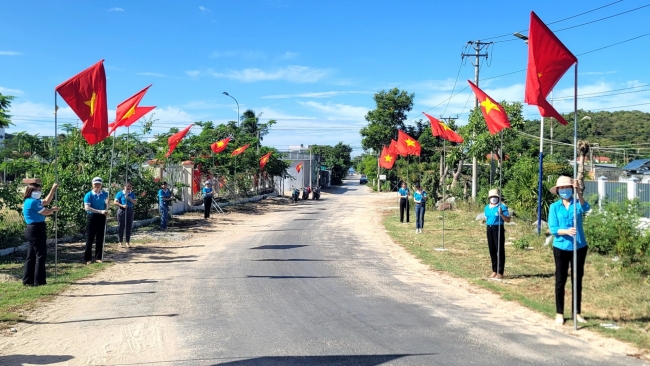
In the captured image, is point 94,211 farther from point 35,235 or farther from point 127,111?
point 127,111

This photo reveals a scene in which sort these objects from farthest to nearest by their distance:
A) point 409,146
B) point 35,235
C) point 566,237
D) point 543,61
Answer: point 409,146
point 35,235
point 543,61
point 566,237

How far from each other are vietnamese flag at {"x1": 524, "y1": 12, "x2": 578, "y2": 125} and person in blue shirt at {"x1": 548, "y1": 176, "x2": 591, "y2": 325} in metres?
1.38

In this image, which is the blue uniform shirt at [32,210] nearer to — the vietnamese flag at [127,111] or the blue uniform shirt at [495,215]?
the vietnamese flag at [127,111]

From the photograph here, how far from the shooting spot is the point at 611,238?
11.0 metres

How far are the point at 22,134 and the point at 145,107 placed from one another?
3.90 metres

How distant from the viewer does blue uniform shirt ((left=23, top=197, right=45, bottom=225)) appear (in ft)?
28.6

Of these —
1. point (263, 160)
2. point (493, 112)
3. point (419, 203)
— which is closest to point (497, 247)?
point (493, 112)

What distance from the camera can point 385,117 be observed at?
5828 cm

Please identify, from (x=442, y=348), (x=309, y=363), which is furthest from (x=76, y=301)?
(x=442, y=348)

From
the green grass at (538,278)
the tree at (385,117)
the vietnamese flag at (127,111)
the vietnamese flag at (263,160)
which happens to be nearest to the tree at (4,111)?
the vietnamese flag at (127,111)

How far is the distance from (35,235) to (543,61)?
8372 mm

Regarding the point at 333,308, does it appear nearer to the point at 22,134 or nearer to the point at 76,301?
the point at 76,301

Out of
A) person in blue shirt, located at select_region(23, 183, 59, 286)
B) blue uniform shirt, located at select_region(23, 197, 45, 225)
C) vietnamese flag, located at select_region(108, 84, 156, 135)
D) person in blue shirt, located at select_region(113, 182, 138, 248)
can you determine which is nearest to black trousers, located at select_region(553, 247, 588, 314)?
person in blue shirt, located at select_region(23, 183, 59, 286)

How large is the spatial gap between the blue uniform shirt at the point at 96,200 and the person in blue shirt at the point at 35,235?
7.37 feet
